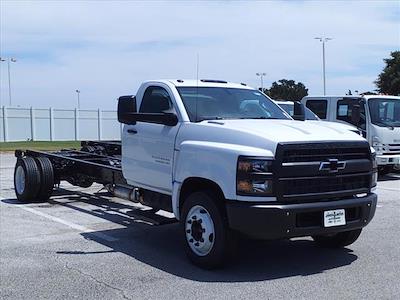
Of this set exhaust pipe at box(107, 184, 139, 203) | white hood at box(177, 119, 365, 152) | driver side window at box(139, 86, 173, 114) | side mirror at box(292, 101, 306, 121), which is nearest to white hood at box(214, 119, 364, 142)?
white hood at box(177, 119, 365, 152)

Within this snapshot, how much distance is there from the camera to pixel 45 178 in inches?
436

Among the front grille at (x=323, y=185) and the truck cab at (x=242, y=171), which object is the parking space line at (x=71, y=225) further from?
the front grille at (x=323, y=185)

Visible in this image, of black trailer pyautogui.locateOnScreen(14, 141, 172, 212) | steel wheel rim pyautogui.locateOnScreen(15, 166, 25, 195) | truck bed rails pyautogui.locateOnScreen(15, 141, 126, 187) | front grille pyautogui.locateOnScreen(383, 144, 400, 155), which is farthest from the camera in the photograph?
front grille pyautogui.locateOnScreen(383, 144, 400, 155)

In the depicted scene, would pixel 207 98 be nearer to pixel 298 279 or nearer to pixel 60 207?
pixel 298 279

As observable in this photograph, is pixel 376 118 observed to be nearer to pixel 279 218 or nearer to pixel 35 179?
pixel 35 179

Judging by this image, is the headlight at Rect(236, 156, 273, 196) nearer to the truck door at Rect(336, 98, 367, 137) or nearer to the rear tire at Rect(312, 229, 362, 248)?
the rear tire at Rect(312, 229, 362, 248)

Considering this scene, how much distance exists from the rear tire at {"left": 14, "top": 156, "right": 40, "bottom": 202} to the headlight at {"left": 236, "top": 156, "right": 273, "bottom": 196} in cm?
624

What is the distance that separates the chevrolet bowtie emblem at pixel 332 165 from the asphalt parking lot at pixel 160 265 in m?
1.12

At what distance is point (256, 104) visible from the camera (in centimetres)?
779

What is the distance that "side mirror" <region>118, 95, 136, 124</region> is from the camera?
24.4 ft

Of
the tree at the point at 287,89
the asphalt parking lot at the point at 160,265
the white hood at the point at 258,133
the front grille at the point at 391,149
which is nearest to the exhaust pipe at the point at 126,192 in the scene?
the asphalt parking lot at the point at 160,265

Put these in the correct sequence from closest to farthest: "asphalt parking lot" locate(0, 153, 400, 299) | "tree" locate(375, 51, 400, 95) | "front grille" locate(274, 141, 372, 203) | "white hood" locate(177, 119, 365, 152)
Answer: "asphalt parking lot" locate(0, 153, 400, 299), "front grille" locate(274, 141, 372, 203), "white hood" locate(177, 119, 365, 152), "tree" locate(375, 51, 400, 95)

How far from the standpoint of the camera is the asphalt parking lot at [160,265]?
5.62m

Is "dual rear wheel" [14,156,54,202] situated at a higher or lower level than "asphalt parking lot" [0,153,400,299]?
higher
